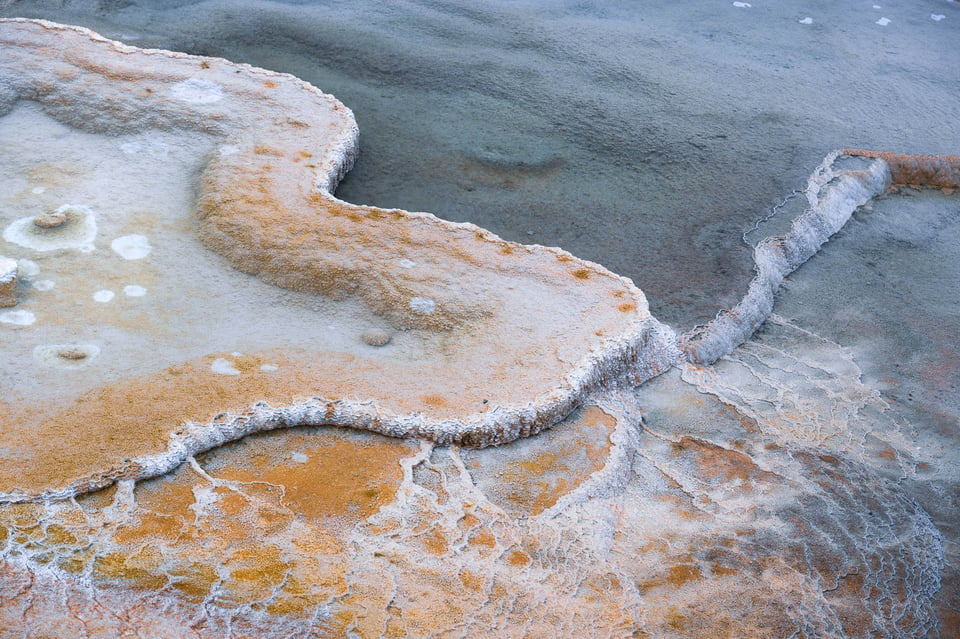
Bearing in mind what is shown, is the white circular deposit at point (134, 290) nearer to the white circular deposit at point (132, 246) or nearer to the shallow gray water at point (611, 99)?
the white circular deposit at point (132, 246)

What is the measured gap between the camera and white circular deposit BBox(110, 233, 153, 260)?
3998 mm

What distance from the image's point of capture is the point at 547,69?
253 inches

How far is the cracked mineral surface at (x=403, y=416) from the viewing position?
105 inches

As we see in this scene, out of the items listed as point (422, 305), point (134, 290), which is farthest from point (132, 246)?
point (422, 305)

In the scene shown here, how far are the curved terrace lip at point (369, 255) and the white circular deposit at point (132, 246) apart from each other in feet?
0.94


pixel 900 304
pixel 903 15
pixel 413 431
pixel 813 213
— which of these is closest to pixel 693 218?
pixel 813 213

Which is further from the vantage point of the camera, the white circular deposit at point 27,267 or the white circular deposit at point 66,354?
the white circular deposit at point 27,267

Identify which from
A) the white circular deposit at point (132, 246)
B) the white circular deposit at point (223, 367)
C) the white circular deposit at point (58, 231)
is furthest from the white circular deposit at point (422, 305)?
the white circular deposit at point (58, 231)

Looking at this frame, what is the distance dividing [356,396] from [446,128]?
2.75 m

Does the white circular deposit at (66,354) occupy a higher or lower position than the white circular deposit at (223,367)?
lower

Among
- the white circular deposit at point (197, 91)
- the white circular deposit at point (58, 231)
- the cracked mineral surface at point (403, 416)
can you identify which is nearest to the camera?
the cracked mineral surface at point (403, 416)

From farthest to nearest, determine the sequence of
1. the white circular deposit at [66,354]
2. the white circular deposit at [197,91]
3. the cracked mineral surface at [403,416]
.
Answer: the white circular deposit at [197,91] → the white circular deposit at [66,354] → the cracked mineral surface at [403,416]

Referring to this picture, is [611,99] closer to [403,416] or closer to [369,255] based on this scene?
[369,255]

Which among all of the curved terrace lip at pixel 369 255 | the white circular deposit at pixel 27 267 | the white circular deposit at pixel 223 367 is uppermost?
the curved terrace lip at pixel 369 255
